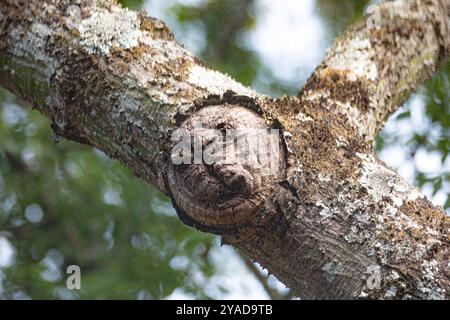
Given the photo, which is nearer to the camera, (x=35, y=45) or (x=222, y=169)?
(x=222, y=169)

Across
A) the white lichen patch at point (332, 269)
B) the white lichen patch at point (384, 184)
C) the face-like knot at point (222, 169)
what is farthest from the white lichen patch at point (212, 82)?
the white lichen patch at point (332, 269)

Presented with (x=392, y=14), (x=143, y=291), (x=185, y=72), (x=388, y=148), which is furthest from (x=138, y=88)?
(x=388, y=148)

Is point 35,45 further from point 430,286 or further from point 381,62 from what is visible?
point 430,286

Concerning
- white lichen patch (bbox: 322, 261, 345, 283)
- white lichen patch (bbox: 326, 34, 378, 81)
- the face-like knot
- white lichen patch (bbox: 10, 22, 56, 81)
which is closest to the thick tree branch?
white lichen patch (bbox: 326, 34, 378, 81)

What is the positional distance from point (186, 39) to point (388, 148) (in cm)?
95

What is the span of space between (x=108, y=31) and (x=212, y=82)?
0.87 feet

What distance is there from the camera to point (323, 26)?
295 cm

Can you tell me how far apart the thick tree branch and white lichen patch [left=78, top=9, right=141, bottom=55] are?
39 cm

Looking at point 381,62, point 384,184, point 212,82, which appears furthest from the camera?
point 381,62

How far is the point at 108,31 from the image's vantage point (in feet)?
4.83

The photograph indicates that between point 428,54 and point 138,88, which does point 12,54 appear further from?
point 428,54

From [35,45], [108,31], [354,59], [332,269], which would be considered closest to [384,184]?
[332,269]

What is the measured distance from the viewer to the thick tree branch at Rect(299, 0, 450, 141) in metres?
1.52

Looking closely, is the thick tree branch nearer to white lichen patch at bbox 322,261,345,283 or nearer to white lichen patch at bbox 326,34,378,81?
white lichen patch at bbox 326,34,378,81
